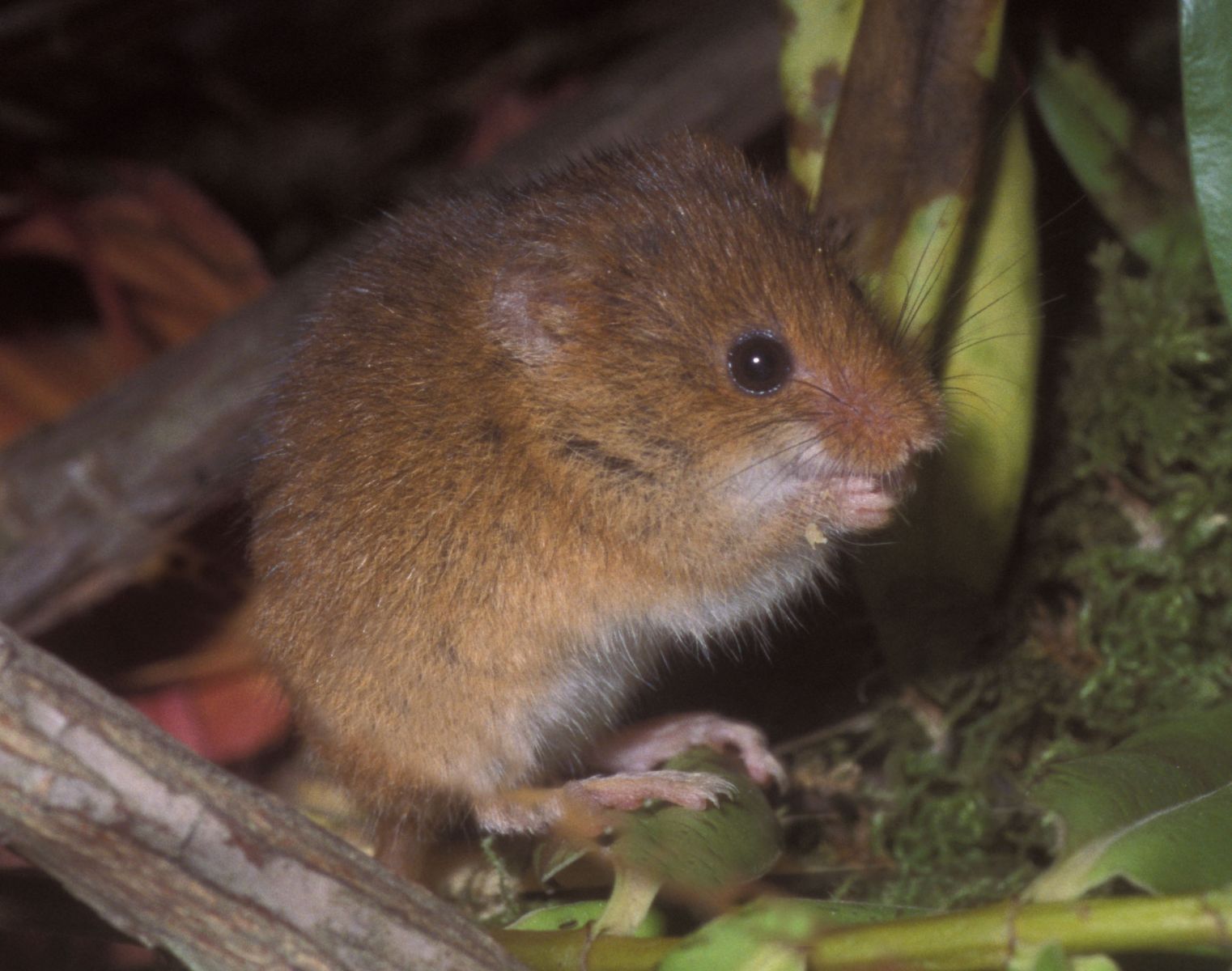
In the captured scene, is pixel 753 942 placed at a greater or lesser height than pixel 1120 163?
lesser

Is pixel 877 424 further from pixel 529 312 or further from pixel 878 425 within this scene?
pixel 529 312

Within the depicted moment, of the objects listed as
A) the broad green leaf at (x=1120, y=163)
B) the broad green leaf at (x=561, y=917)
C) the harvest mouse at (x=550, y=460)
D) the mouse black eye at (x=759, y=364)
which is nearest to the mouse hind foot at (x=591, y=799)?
the harvest mouse at (x=550, y=460)

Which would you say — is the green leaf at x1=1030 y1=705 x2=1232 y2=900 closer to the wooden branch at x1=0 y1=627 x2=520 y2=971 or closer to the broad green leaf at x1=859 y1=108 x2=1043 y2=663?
the broad green leaf at x1=859 y1=108 x2=1043 y2=663

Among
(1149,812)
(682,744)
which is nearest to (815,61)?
(682,744)

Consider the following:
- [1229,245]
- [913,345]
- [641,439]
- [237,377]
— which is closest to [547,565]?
[641,439]

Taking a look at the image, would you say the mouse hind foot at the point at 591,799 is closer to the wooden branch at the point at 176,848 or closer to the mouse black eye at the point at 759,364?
the wooden branch at the point at 176,848

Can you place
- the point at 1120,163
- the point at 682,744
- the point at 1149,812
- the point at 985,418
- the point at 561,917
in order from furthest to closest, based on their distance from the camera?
the point at 1120,163
the point at 682,744
the point at 985,418
the point at 561,917
the point at 1149,812

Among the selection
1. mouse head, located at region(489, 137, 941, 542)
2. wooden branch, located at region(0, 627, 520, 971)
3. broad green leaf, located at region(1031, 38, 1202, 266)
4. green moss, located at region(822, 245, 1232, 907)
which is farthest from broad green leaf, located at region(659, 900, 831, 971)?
broad green leaf, located at region(1031, 38, 1202, 266)
